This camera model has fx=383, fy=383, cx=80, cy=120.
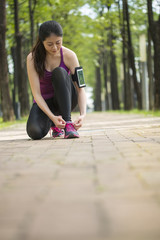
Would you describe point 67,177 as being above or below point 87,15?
below

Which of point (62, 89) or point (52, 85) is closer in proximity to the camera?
point (62, 89)

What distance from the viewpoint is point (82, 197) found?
6.38ft

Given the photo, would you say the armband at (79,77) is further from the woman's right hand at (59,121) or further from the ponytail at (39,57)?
the woman's right hand at (59,121)

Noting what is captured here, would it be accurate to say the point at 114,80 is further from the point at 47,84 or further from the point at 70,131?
the point at 70,131

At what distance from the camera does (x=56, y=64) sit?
5547mm

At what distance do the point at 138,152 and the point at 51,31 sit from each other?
7.37ft

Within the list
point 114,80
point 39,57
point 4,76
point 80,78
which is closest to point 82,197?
point 80,78

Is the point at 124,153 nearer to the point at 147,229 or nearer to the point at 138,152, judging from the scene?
the point at 138,152

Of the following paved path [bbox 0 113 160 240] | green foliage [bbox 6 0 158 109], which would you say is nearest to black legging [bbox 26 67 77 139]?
paved path [bbox 0 113 160 240]

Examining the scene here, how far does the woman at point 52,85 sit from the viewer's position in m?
5.06

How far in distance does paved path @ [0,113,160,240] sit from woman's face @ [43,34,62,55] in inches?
80.9

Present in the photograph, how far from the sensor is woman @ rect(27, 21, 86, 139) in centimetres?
506

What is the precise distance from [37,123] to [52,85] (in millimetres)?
590

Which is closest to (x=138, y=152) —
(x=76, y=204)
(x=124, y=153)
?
(x=124, y=153)
